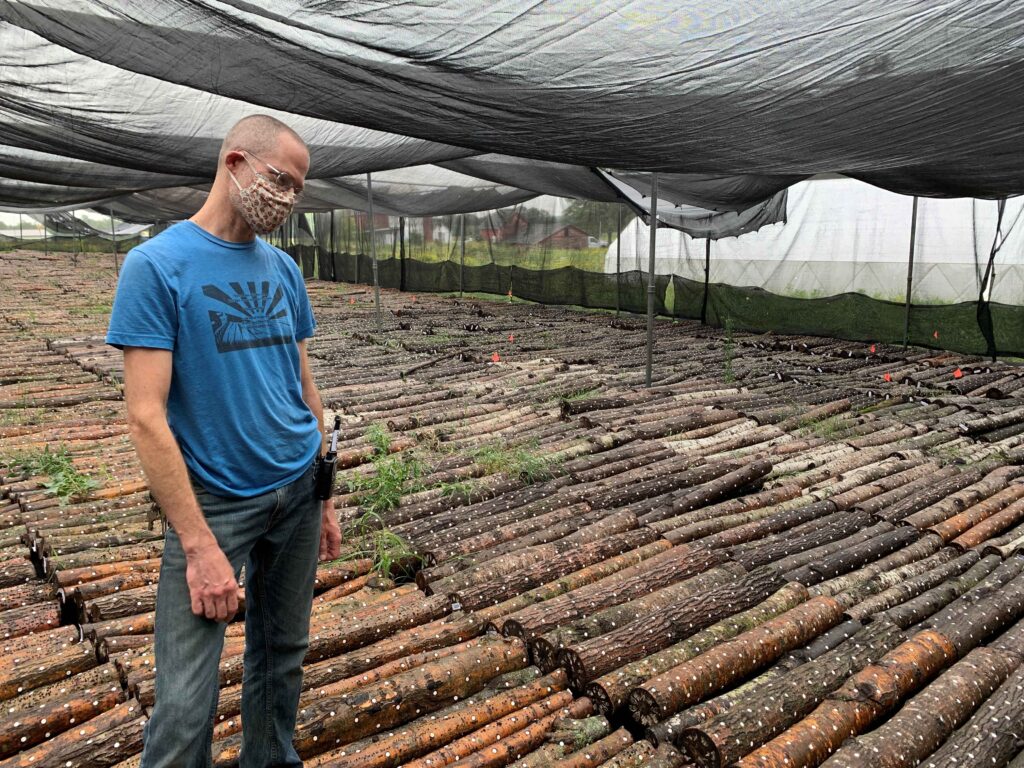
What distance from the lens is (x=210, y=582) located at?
5.58ft

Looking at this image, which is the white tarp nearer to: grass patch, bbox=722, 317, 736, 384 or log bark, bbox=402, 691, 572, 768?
grass patch, bbox=722, 317, 736, 384

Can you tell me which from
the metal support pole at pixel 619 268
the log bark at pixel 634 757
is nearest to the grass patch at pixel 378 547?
the log bark at pixel 634 757

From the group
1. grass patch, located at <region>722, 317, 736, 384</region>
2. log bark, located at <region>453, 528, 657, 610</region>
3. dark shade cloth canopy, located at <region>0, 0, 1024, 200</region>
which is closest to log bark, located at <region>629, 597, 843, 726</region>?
log bark, located at <region>453, 528, 657, 610</region>

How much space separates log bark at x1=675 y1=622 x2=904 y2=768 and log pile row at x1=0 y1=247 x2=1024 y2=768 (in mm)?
10

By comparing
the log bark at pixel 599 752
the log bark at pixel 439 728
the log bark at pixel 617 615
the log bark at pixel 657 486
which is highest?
the log bark at pixel 657 486

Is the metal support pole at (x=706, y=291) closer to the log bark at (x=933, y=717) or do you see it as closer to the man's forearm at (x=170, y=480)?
the log bark at (x=933, y=717)

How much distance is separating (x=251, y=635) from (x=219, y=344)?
0.86 m

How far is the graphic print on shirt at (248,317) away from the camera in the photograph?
1801 millimetres

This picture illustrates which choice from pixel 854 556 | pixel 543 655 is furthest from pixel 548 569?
pixel 854 556

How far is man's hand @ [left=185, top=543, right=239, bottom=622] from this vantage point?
1.69 meters

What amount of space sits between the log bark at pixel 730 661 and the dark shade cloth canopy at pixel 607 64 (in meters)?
2.61

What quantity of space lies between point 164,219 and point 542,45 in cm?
2286

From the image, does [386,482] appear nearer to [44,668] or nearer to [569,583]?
[569,583]

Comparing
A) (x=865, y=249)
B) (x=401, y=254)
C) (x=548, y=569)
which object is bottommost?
(x=548, y=569)
